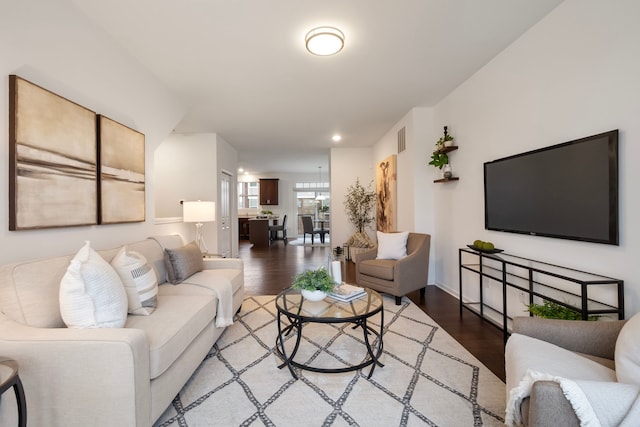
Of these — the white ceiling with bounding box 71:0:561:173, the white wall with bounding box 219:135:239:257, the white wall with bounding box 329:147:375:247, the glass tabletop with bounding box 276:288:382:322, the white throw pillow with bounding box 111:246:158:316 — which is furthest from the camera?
the white wall with bounding box 329:147:375:247

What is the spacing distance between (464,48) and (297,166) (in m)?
7.61

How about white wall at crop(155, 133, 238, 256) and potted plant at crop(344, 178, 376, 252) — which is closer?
white wall at crop(155, 133, 238, 256)

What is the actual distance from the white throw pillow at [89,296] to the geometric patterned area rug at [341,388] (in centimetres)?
67

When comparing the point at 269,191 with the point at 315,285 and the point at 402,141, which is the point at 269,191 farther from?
the point at 315,285

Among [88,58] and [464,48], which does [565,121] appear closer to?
[464,48]

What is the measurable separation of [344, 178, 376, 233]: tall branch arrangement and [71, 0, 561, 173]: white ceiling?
2.31 meters

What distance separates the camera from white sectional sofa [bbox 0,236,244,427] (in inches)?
49.6

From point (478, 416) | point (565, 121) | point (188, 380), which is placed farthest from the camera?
point (565, 121)

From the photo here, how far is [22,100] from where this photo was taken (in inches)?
68.8

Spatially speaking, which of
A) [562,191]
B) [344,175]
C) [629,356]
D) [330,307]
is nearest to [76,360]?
[330,307]

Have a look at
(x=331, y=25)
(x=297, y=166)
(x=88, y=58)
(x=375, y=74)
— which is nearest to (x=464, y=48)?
(x=375, y=74)

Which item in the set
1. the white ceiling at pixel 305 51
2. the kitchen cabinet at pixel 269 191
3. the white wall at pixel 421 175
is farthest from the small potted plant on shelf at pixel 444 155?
the kitchen cabinet at pixel 269 191

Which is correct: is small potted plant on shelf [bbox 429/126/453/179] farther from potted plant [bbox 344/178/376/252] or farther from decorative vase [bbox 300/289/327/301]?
potted plant [bbox 344/178/376/252]

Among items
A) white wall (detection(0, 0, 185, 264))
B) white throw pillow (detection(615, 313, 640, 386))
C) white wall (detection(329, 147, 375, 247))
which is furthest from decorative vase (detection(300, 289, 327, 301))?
white wall (detection(329, 147, 375, 247))
